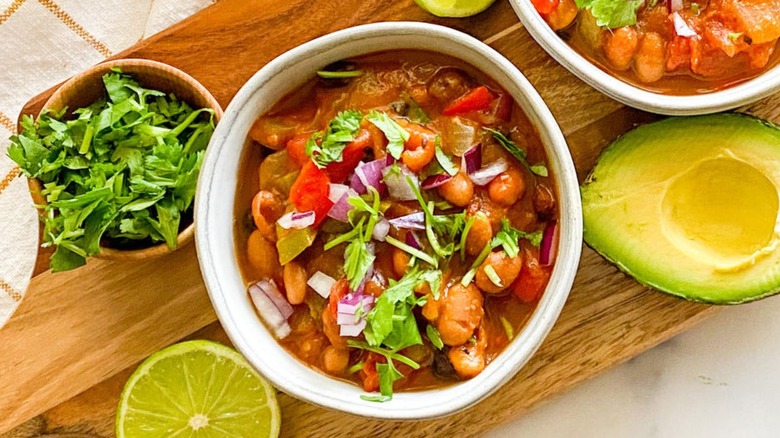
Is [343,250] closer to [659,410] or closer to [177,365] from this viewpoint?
[177,365]

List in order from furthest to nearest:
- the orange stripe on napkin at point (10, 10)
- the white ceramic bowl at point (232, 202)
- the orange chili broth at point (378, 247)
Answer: the orange stripe on napkin at point (10, 10) → the orange chili broth at point (378, 247) → the white ceramic bowl at point (232, 202)

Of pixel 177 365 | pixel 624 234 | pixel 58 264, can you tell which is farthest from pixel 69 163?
pixel 624 234

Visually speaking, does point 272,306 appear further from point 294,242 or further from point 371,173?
point 371,173

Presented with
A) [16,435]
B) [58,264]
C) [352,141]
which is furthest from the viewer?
[16,435]

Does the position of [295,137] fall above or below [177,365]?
above

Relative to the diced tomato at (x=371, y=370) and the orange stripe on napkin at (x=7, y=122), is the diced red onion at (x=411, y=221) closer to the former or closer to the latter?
the diced tomato at (x=371, y=370)

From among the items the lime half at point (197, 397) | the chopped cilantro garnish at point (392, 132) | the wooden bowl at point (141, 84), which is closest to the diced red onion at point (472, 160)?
the chopped cilantro garnish at point (392, 132)
